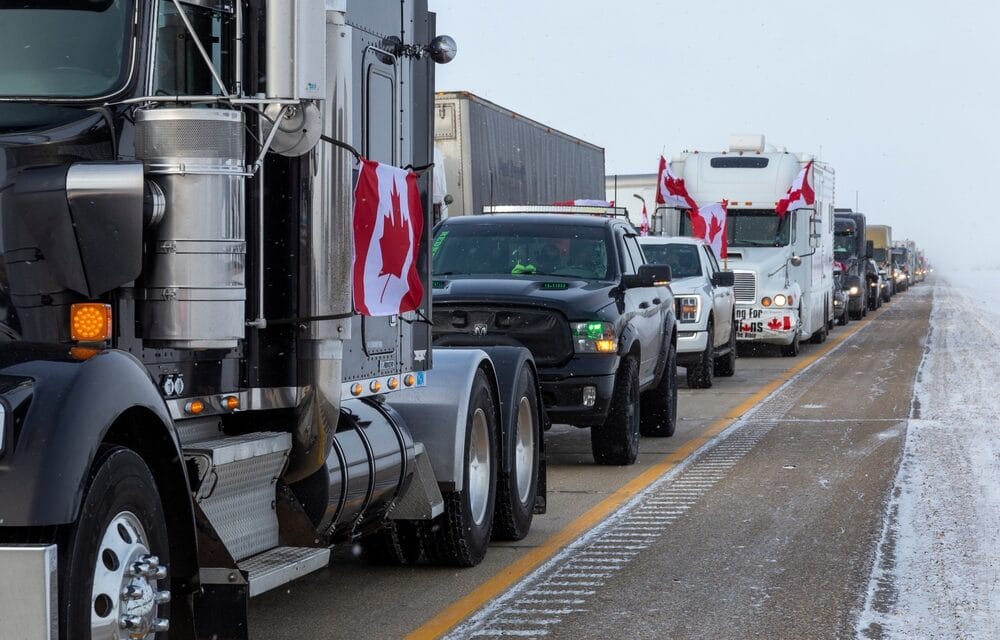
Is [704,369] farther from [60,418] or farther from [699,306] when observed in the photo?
[60,418]

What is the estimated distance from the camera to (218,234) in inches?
203

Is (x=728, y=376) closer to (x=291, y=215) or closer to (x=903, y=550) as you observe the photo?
(x=903, y=550)

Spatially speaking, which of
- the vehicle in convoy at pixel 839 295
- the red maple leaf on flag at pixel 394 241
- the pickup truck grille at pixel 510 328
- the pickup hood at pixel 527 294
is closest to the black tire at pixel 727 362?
the pickup hood at pixel 527 294

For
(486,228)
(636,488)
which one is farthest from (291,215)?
(486,228)

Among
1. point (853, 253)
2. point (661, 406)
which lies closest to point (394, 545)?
point (661, 406)

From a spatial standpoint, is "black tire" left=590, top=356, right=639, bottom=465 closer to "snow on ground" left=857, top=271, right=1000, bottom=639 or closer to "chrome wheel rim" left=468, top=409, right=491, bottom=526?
"snow on ground" left=857, top=271, right=1000, bottom=639

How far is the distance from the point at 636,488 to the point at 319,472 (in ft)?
17.1

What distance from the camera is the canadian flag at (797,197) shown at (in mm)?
26547

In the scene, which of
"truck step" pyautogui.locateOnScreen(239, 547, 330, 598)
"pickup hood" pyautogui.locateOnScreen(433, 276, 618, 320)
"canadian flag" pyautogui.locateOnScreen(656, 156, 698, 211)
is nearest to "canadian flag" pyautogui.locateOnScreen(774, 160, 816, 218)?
"canadian flag" pyautogui.locateOnScreen(656, 156, 698, 211)

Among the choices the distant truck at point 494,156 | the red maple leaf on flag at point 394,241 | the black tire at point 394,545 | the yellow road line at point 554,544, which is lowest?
the yellow road line at point 554,544

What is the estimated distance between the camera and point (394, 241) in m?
6.76

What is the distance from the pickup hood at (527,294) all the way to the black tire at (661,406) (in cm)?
234

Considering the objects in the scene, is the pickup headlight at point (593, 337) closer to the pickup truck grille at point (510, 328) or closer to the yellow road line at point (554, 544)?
the pickup truck grille at point (510, 328)

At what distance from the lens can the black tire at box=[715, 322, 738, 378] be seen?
22.0 metres
